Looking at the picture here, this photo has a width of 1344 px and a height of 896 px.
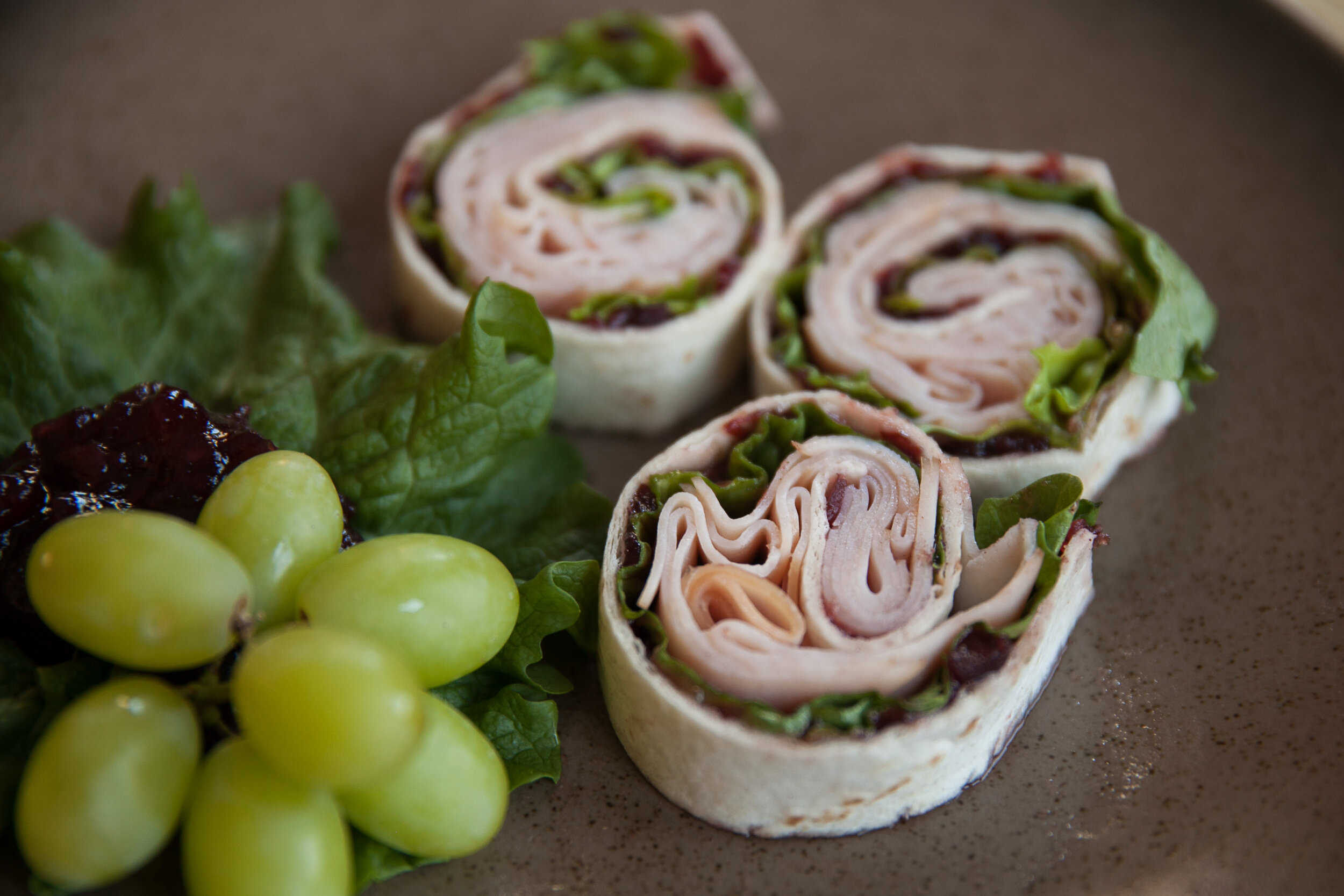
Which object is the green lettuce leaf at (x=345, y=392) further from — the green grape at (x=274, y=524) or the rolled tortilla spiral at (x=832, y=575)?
the green grape at (x=274, y=524)

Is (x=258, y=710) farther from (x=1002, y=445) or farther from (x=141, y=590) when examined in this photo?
(x=1002, y=445)

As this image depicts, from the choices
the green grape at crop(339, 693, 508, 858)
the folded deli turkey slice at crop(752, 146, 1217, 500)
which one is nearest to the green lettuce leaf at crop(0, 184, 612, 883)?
the green grape at crop(339, 693, 508, 858)

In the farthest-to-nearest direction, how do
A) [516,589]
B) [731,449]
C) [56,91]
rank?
[56,91], [731,449], [516,589]

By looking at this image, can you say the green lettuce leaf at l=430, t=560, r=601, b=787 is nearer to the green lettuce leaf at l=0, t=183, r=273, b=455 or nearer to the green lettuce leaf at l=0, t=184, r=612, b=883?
the green lettuce leaf at l=0, t=184, r=612, b=883

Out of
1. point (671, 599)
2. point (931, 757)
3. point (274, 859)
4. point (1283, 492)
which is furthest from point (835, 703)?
point (1283, 492)

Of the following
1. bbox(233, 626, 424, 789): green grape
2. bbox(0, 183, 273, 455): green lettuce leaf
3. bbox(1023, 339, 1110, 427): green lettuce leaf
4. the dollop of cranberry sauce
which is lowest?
bbox(0, 183, 273, 455): green lettuce leaf

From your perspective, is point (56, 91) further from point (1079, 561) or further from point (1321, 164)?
point (1321, 164)

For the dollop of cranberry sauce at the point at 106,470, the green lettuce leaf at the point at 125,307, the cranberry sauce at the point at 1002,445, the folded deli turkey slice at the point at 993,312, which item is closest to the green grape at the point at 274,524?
the dollop of cranberry sauce at the point at 106,470
